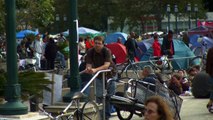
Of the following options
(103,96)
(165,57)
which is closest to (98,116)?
(103,96)

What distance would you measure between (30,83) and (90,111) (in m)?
1.15

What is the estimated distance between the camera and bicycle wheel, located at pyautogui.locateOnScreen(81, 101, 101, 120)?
10.8 metres

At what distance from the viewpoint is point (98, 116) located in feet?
38.0

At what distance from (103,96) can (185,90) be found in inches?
272

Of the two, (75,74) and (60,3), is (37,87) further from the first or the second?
(60,3)

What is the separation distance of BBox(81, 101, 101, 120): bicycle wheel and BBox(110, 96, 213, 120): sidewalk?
2273mm

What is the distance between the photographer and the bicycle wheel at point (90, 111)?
1078cm

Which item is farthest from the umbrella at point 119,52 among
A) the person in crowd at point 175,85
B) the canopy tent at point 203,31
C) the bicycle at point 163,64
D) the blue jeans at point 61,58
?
the canopy tent at point 203,31

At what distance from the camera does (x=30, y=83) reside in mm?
11172

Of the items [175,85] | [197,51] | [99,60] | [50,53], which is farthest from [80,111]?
[197,51]

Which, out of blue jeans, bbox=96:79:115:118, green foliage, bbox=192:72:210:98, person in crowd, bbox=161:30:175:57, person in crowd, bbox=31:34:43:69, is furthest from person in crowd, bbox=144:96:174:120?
person in crowd, bbox=31:34:43:69

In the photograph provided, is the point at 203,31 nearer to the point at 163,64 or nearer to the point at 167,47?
the point at 167,47

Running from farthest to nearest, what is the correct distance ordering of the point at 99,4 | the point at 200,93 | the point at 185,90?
the point at 99,4 → the point at 185,90 → the point at 200,93

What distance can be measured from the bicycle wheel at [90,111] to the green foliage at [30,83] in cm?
96
